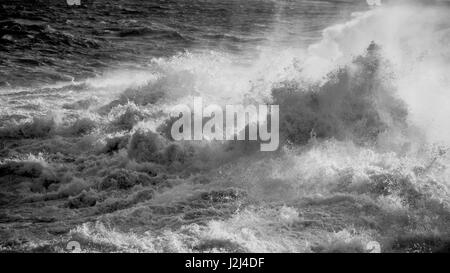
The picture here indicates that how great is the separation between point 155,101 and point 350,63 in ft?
17.8

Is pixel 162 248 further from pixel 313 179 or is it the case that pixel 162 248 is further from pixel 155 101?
pixel 155 101

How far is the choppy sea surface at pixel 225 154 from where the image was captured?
21.7ft

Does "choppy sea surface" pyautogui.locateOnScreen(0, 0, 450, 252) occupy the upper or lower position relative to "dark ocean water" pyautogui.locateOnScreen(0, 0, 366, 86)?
lower

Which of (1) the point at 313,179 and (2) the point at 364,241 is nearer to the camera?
(2) the point at 364,241

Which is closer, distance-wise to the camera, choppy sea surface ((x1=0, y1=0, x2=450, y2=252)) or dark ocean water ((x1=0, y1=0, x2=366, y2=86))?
choppy sea surface ((x1=0, y1=0, x2=450, y2=252))

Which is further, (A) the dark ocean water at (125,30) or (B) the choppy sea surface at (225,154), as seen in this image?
(A) the dark ocean water at (125,30)

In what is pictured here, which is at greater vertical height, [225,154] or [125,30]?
[125,30]

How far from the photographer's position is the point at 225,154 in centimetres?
919

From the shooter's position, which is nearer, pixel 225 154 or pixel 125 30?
pixel 225 154

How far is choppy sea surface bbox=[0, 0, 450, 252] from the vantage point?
6.61 metres
